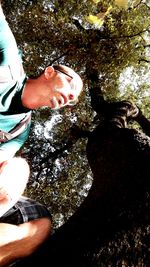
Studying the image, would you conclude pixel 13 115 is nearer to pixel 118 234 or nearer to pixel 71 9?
pixel 118 234

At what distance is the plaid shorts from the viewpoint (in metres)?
3.58

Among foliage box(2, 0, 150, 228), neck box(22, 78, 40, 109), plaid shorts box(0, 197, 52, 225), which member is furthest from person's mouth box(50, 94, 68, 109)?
foliage box(2, 0, 150, 228)

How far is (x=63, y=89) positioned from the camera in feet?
11.6

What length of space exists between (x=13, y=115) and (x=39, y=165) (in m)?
11.8

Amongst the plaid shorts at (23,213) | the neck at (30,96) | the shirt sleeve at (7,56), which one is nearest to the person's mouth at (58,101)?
the neck at (30,96)

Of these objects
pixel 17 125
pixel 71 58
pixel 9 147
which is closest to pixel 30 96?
pixel 17 125

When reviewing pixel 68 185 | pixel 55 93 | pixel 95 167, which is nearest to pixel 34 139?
pixel 68 185

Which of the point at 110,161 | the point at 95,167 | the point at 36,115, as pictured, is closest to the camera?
the point at 110,161

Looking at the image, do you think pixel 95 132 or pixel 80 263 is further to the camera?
pixel 95 132

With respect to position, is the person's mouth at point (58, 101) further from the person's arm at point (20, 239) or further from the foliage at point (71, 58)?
the foliage at point (71, 58)

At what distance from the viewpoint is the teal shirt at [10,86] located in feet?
10.4

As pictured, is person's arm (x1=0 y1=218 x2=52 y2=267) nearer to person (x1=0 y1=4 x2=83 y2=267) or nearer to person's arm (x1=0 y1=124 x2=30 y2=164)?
person (x1=0 y1=4 x2=83 y2=267)

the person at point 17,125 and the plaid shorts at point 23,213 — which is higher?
the person at point 17,125

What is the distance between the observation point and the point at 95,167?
206 inches
